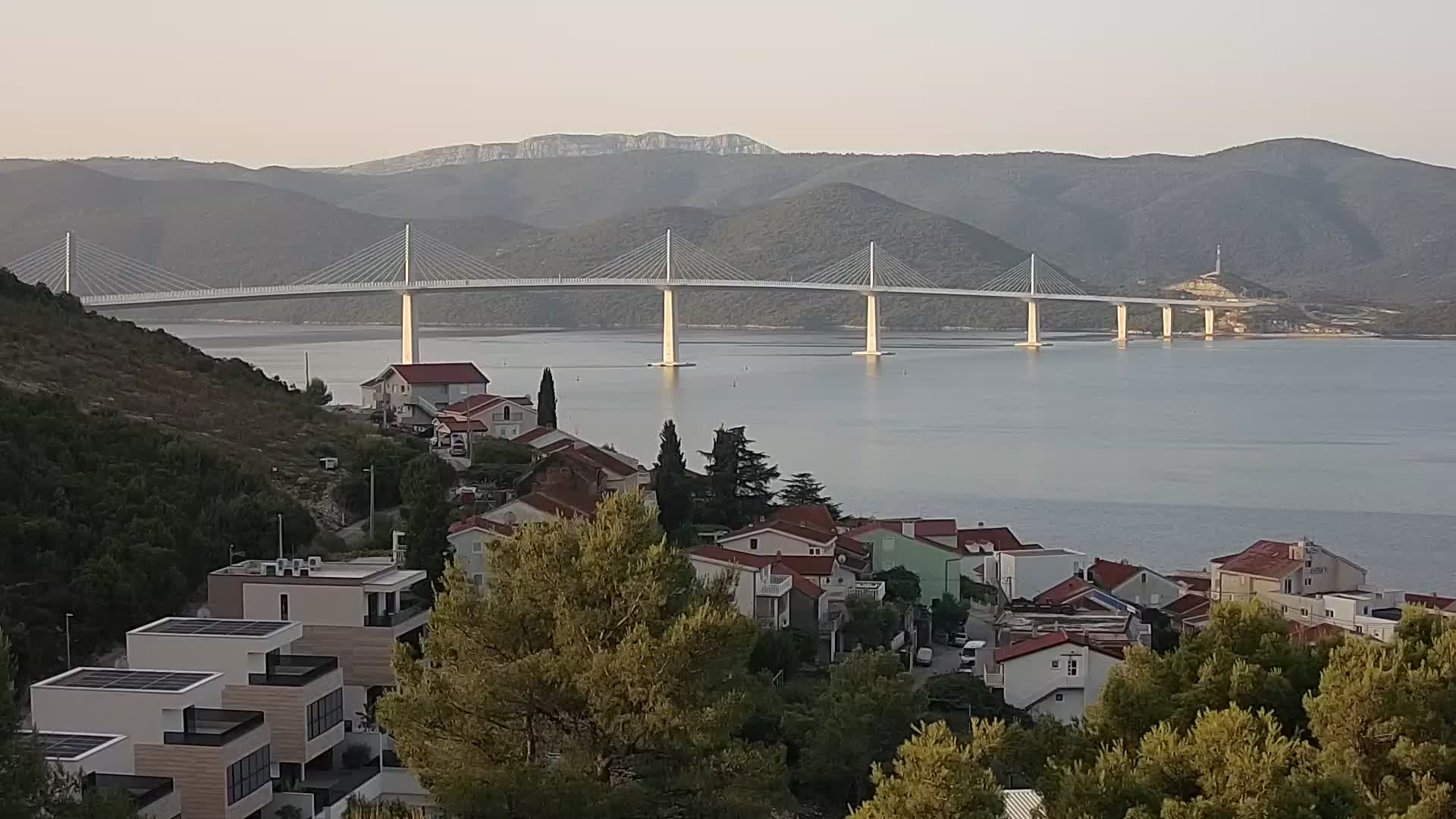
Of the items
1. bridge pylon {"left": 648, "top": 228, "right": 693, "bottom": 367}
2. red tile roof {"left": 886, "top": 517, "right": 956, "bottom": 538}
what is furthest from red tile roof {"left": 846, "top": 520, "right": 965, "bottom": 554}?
bridge pylon {"left": 648, "top": 228, "right": 693, "bottom": 367}

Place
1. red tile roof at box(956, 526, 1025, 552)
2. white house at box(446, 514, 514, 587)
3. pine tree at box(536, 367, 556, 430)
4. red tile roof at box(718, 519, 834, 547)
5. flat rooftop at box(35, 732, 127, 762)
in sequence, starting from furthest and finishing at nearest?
pine tree at box(536, 367, 556, 430), red tile roof at box(956, 526, 1025, 552), red tile roof at box(718, 519, 834, 547), white house at box(446, 514, 514, 587), flat rooftop at box(35, 732, 127, 762)

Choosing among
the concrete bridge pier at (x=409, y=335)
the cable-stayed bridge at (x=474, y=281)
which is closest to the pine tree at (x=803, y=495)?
the cable-stayed bridge at (x=474, y=281)

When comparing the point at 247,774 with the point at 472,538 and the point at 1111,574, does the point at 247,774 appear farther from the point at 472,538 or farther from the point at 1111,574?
the point at 1111,574

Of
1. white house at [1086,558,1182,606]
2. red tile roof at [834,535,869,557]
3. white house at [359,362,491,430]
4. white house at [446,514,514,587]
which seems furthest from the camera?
white house at [359,362,491,430]

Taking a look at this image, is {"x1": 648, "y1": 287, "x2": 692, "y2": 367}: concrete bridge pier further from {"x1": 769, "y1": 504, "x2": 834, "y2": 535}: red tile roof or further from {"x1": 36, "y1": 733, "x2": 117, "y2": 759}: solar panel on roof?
{"x1": 36, "y1": 733, "x2": 117, "y2": 759}: solar panel on roof

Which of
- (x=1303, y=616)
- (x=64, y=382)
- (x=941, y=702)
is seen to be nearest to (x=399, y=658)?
(x=941, y=702)

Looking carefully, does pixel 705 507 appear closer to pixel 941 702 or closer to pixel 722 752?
pixel 941 702
